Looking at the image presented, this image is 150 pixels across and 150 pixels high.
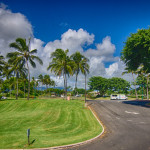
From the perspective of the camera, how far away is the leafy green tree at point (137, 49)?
27.1 metres

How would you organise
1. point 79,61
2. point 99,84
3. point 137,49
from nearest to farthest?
point 137,49 < point 79,61 < point 99,84

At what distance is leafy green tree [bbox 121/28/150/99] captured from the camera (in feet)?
89.0

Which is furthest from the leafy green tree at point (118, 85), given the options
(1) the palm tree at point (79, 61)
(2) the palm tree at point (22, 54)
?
(2) the palm tree at point (22, 54)

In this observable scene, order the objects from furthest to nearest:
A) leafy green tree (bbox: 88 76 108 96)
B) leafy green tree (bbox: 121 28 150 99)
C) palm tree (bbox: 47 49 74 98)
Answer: leafy green tree (bbox: 88 76 108 96), palm tree (bbox: 47 49 74 98), leafy green tree (bbox: 121 28 150 99)

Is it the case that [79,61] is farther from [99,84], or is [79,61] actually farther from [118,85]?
[118,85]

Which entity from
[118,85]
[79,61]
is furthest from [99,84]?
[79,61]

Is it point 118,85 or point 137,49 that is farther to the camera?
point 118,85

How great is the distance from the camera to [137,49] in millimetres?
29438

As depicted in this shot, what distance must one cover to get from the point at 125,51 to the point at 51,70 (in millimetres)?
19711

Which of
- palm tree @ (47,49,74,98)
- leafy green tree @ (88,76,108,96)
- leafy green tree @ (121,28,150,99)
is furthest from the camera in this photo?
leafy green tree @ (88,76,108,96)

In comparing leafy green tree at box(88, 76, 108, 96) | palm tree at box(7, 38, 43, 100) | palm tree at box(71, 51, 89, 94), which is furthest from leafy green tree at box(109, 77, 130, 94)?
palm tree at box(7, 38, 43, 100)

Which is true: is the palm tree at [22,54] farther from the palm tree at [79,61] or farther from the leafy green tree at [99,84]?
the leafy green tree at [99,84]

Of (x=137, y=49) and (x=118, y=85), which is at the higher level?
(x=137, y=49)

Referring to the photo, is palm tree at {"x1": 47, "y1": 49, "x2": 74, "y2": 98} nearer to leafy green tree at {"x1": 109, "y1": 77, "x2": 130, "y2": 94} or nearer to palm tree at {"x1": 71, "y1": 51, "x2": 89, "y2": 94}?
palm tree at {"x1": 71, "y1": 51, "x2": 89, "y2": 94}
